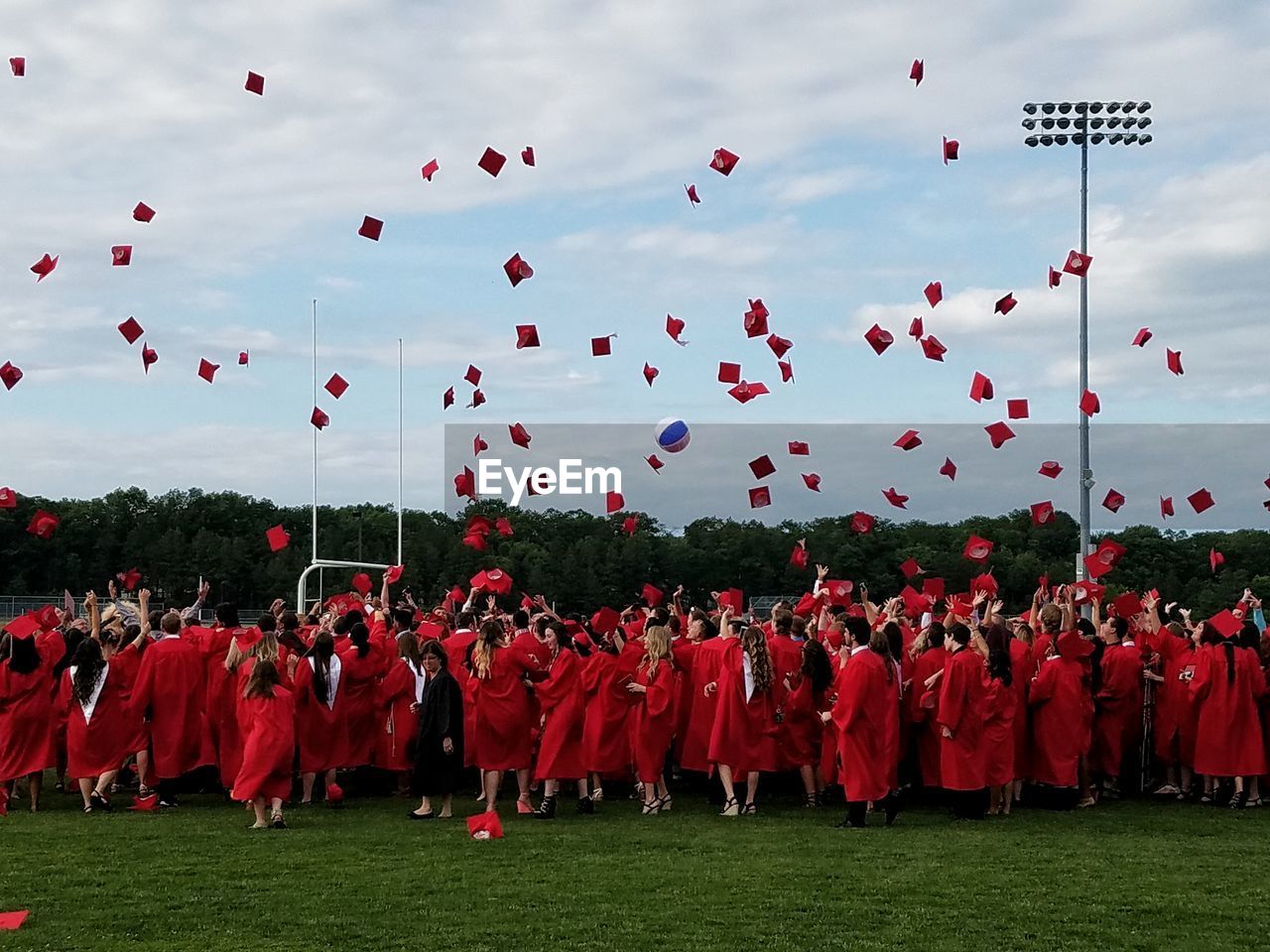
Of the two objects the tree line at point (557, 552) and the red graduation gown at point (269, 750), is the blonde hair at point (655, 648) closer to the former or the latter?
the red graduation gown at point (269, 750)

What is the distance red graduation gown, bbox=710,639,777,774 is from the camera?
1256 centimetres

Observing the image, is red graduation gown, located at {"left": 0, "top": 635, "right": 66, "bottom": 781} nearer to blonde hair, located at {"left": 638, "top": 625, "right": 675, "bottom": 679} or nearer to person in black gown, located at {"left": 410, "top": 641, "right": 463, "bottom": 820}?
person in black gown, located at {"left": 410, "top": 641, "right": 463, "bottom": 820}

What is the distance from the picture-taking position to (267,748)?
11.5 metres

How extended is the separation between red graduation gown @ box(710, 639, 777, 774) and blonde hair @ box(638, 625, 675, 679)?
594 mm

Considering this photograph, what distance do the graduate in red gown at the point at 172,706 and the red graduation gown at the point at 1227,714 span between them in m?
9.23

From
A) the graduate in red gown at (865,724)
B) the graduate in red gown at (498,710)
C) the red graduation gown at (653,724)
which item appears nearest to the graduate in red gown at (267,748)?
the graduate in red gown at (498,710)

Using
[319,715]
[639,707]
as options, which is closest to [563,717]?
[639,707]

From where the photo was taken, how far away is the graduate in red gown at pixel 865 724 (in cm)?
1188

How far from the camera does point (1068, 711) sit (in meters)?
13.0

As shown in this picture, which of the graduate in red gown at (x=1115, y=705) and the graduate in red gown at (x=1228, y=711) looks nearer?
the graduate in red gown at (x=1228, y=711)

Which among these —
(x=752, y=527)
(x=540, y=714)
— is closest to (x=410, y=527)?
(x=752, y=527)

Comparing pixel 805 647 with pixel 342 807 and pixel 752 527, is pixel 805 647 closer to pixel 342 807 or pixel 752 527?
pixel 342 807

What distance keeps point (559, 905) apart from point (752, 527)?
6294cm

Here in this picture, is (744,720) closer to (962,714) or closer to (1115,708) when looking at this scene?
(962,714)
